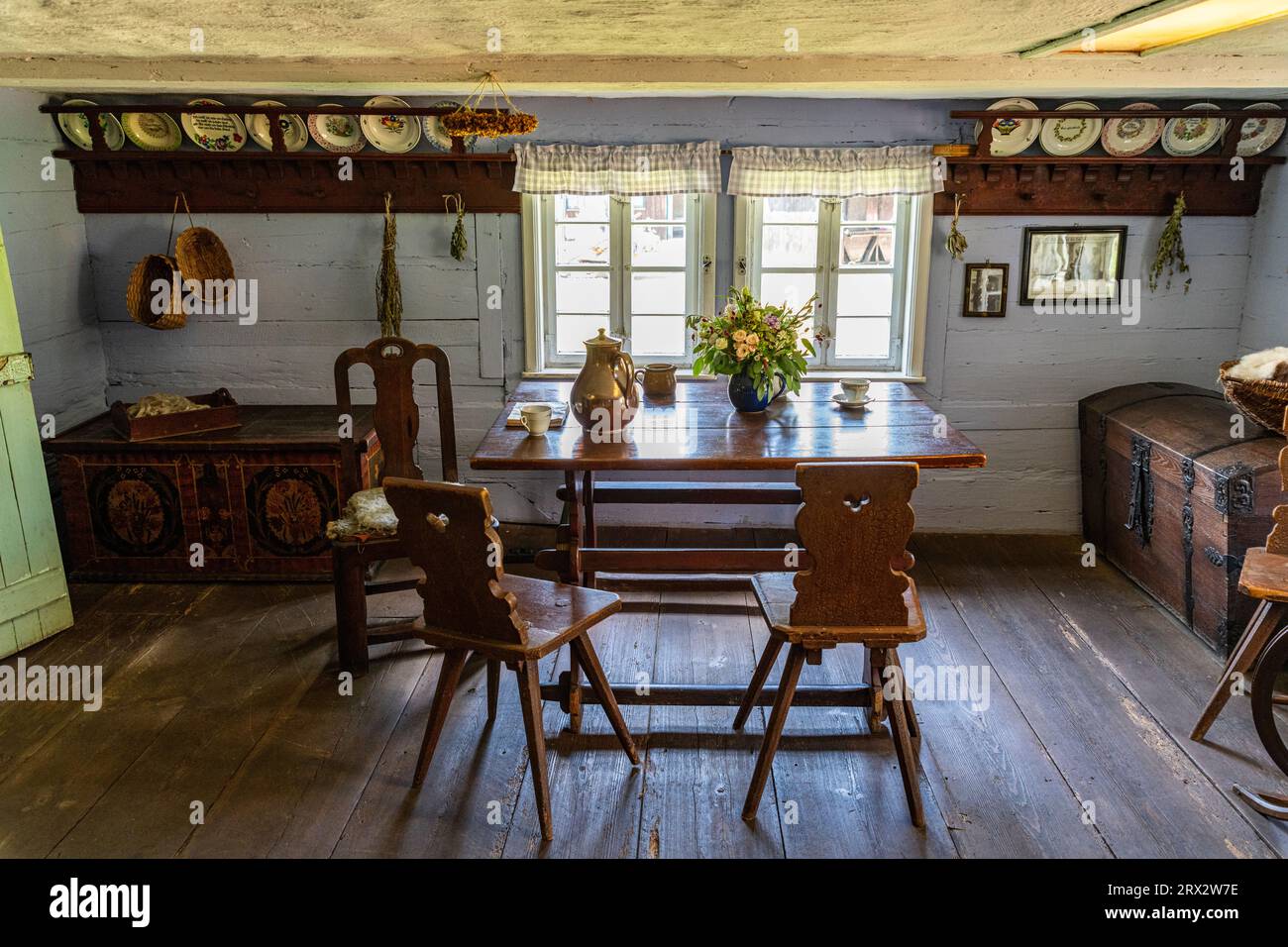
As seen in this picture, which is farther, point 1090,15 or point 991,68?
point 991,68

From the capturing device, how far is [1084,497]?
5.36m

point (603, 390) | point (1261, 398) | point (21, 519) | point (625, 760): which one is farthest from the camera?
point (21, 519)

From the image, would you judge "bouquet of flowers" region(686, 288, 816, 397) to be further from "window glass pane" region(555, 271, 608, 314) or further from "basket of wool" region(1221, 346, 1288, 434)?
"basket of wool" region(1221, 346, 1288, 434)

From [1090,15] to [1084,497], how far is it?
3.12 m

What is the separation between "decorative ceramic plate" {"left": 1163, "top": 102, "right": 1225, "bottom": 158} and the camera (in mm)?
4953

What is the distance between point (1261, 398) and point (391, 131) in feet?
13.2

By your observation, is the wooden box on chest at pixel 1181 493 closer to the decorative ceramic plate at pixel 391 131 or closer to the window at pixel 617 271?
the window at pixel 617 271

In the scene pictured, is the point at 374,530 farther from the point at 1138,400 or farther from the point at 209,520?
the point at 1138,400

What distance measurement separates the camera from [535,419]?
3.81 metres

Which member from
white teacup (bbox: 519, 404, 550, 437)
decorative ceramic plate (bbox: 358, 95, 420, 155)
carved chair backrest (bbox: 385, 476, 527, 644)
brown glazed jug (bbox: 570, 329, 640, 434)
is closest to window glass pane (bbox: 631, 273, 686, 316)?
decorative ceramic plate (bbox: 358, 95, 420, 155)

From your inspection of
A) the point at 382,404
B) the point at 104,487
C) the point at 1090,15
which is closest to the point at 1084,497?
the point at 1090,15

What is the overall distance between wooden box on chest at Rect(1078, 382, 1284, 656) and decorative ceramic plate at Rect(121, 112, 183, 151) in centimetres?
481

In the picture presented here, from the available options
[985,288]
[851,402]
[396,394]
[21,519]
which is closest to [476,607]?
[396,394]

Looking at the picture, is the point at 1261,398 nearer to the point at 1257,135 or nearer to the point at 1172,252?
the point at 1172,252
